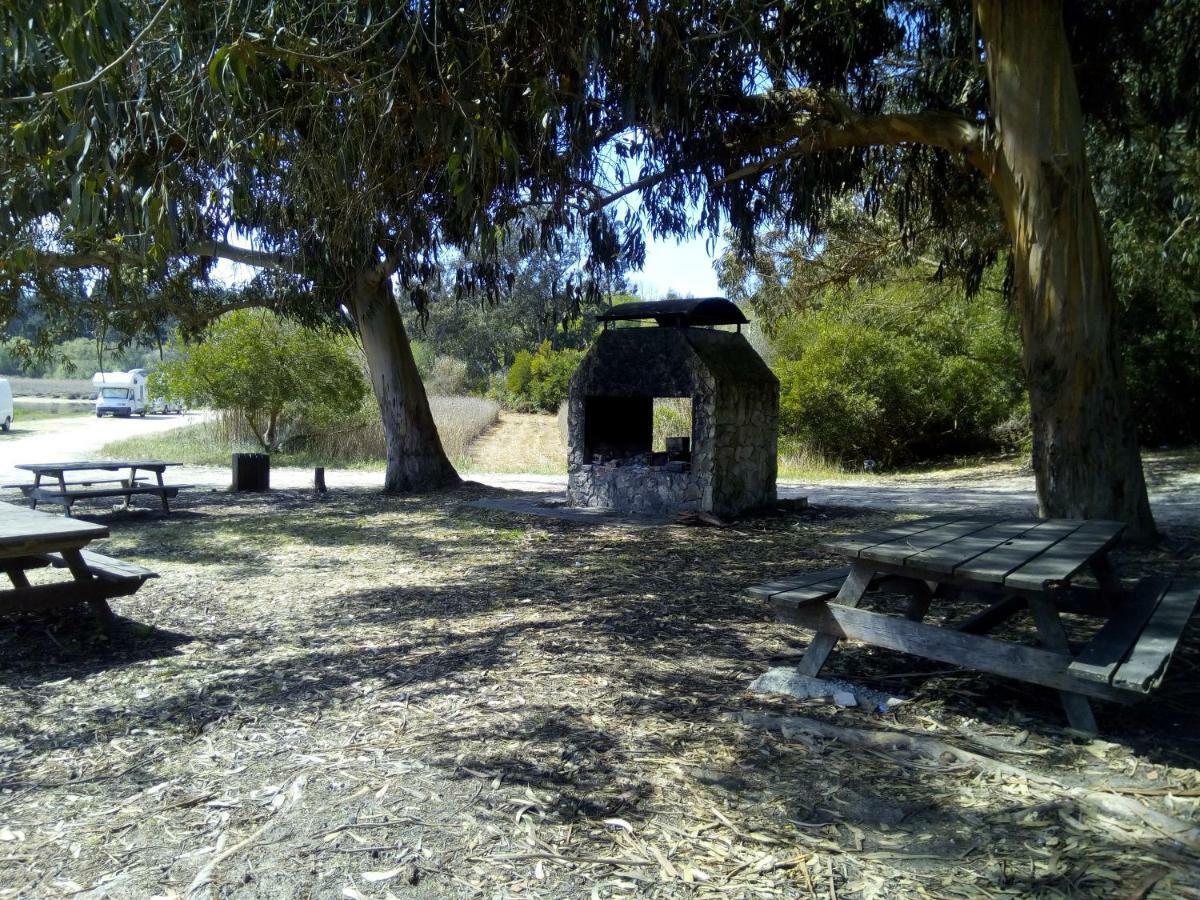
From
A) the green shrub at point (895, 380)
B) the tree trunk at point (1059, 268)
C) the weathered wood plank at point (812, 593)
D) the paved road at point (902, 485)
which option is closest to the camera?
the weathered wood plank at point (812, 593)

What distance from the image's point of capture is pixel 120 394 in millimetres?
42969

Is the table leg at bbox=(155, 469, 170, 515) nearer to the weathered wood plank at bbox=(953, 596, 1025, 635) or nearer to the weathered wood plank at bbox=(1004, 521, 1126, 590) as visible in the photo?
the weathered wood plank at bbox=(953, 596, 1025, 635)

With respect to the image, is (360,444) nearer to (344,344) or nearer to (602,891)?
(344,344)

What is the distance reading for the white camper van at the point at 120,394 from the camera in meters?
42.7

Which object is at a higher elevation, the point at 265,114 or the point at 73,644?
the point at 265,114

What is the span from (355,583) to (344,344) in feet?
50.6

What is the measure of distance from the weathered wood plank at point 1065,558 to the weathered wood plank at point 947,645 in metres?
0.34

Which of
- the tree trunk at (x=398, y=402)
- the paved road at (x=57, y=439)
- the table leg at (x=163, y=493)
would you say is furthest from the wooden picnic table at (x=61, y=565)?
the paved road at (x=57, y=439)

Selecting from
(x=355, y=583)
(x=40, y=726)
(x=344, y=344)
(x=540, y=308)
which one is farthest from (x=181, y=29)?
(x=540, y=308)

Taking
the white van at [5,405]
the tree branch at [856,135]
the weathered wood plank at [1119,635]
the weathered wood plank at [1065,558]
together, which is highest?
the tree branch at [856,135]

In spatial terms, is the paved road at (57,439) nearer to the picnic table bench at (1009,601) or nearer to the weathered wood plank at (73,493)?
the weathered wood plank at (73,493)

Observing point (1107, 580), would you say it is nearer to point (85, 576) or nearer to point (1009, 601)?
point (1009, 601)

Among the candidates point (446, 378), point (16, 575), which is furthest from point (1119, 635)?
point (446, 378)

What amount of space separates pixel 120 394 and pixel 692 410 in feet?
131
